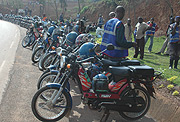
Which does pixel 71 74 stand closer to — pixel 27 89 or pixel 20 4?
pixel 27 89

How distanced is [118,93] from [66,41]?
11.3 ft

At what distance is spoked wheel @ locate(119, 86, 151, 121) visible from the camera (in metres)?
4.27

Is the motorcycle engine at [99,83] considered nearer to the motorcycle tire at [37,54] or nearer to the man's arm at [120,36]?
the man's arm at [120,36]

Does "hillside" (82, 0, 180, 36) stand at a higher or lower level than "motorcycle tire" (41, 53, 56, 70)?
higher

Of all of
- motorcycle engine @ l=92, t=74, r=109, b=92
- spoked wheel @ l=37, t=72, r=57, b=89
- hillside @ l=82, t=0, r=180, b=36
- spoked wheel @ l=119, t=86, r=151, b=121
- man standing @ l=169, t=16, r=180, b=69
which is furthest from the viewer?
hillside @ l=82, t=0, r=180, b=36

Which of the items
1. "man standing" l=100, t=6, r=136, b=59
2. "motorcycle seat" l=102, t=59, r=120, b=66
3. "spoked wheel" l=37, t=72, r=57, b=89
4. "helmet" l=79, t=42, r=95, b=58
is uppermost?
"man standing" l=100, t=6, r=136, b=59

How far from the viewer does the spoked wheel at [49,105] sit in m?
4.02

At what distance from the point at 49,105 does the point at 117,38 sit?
2.00m

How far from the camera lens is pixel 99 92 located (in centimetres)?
422

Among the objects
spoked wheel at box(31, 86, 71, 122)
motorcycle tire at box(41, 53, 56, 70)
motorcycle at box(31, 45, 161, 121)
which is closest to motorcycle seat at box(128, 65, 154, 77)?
motorcycle at box(31, 45, 161, 121)

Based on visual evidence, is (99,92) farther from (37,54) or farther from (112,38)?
(37,54)

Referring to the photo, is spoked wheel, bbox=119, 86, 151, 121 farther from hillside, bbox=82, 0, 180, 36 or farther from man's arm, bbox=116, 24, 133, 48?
hillside, bbox=82, 0, 180, 36

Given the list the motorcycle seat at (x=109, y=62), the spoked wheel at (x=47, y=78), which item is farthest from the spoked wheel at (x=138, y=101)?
the spoked wheel at (x=47, y=78)

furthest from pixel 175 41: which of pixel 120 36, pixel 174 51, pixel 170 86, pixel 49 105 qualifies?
pixel 49 105
